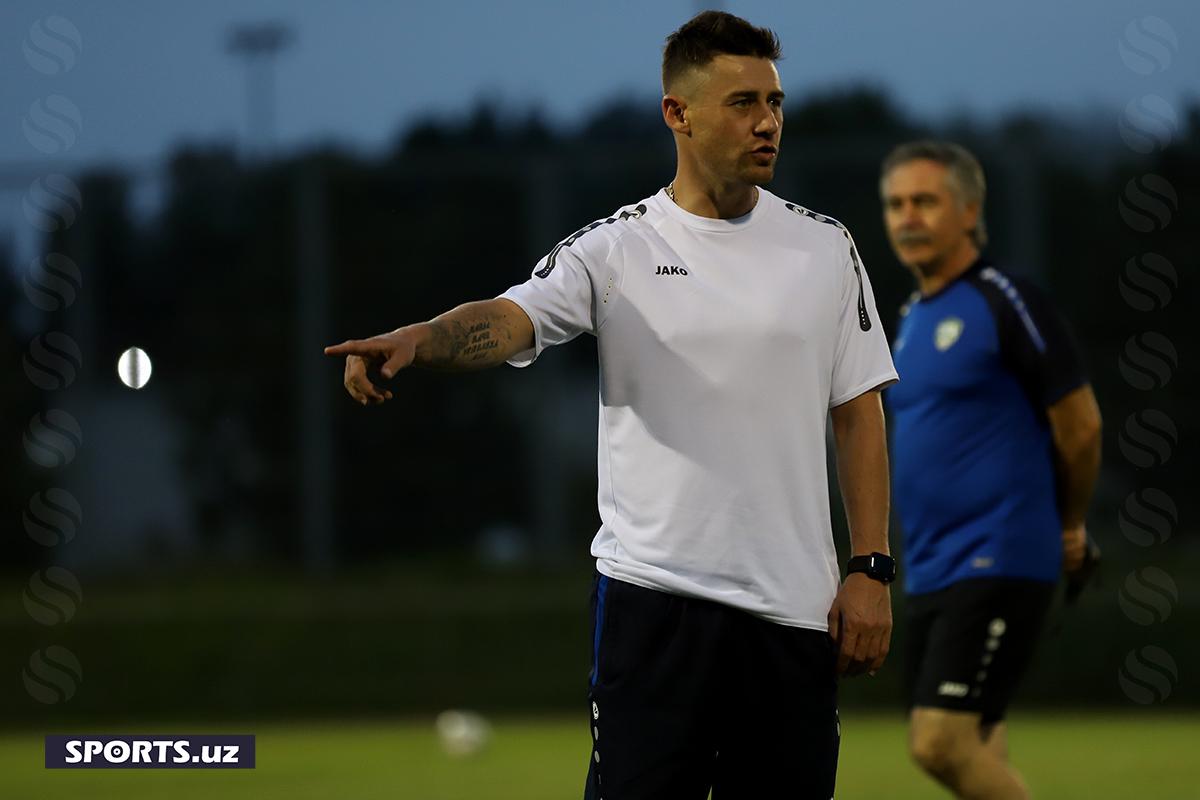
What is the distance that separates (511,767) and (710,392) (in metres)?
6.60

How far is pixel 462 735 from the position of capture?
10.7m

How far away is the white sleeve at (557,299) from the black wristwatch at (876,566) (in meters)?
0.75

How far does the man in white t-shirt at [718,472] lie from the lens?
3650 mm

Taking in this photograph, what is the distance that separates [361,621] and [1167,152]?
753 cm

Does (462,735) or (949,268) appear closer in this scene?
(949,268)

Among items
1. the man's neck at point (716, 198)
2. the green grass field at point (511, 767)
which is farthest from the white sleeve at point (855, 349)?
the green grass field at point (511, 767)

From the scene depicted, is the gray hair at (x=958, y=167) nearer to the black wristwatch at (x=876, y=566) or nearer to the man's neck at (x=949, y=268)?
the man's neck at (x=949, y=268)

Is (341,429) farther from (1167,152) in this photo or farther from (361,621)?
(1167,152)

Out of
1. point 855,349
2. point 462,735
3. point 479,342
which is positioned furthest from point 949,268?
point 462,735

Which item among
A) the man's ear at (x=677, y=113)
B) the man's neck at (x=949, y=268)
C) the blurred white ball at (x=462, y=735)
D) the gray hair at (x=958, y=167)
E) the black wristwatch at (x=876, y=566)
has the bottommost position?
the blurred white ball at (x=462, y=735)

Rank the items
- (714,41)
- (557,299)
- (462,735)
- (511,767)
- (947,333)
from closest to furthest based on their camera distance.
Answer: (557,299)
(714,41)
(947,333)
(511,767)
(462,735)

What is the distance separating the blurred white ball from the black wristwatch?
7.12 m

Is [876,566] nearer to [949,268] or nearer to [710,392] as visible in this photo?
[710,392]

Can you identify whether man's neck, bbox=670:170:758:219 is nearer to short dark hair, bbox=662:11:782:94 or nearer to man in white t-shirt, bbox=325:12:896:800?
man in white t-shirt, bbox=325:12:896:800
